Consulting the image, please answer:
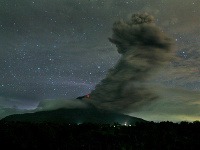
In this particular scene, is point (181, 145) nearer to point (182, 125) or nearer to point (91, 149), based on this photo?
point (91, 149)

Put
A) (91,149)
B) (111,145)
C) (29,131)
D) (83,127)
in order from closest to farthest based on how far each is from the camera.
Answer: (91,149), (111,145), (29,131), (83,127)

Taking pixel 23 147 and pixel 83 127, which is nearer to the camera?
pixel 23 147

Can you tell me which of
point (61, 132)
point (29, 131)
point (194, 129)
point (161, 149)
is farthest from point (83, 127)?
point (161, 149)

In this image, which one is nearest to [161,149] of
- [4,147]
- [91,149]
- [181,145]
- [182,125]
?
[181,145]

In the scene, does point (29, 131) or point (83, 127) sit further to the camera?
point (83, 127)

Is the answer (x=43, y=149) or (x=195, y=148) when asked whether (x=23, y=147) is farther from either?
(x=195, y=148)

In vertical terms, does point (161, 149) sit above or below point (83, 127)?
below

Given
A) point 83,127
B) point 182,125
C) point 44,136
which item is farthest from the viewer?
point 182,125

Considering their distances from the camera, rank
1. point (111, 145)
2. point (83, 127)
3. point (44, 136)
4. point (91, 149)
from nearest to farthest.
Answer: point (91, 149), point (111, 145), point (44, 136), point (83, 127)

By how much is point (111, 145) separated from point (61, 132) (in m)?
24.7

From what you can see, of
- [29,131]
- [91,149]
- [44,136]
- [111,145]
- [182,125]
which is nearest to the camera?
[91,149]

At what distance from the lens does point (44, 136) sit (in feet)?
217

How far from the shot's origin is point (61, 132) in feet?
249

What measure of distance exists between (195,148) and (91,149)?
1877cm
